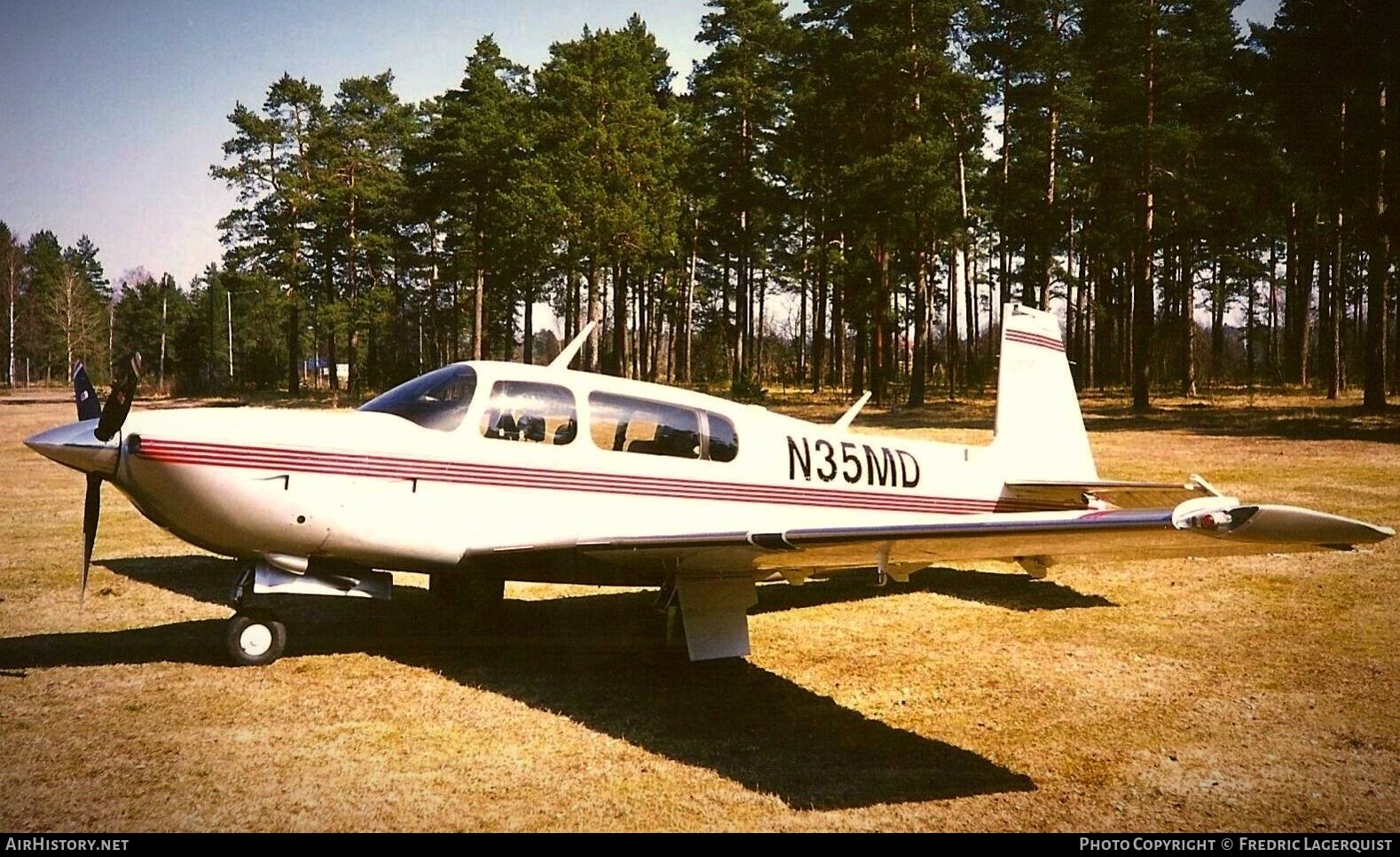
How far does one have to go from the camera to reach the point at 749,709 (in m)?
5.40

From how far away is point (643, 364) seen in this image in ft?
160

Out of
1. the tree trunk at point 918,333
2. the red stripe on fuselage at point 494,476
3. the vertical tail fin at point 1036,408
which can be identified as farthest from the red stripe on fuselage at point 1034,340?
the tree trunk at point 918,333

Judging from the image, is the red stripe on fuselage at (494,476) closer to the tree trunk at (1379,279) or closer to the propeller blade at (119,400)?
the propeller blade at (119,400)

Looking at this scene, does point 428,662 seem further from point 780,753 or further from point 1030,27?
point 1030,27

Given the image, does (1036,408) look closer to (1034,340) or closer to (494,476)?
(1034,340)

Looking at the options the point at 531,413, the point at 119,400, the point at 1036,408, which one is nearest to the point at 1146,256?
the point at 1036,408

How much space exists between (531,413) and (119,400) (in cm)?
241

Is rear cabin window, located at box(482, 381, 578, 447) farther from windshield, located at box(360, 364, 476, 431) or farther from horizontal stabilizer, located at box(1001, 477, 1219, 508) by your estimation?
horizontal stabilizer, located at box(1001, 477, 1219, 508)

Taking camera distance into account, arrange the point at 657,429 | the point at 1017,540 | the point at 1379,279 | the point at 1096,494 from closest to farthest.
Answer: the point at 1017,540
the point at 657,429
the point at 1096,494
the point at 1379,279

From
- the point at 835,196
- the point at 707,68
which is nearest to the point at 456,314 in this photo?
the point at 707,68

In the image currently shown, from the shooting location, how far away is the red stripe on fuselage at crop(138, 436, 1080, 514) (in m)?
5.18

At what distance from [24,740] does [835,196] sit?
3100 cm

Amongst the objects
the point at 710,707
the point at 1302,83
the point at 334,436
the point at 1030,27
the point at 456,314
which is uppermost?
the point at 1030,27

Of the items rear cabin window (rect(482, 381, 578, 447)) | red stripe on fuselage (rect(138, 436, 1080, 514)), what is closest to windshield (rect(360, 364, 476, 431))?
rear cabin window (rect(482, 381, 578, 447))
